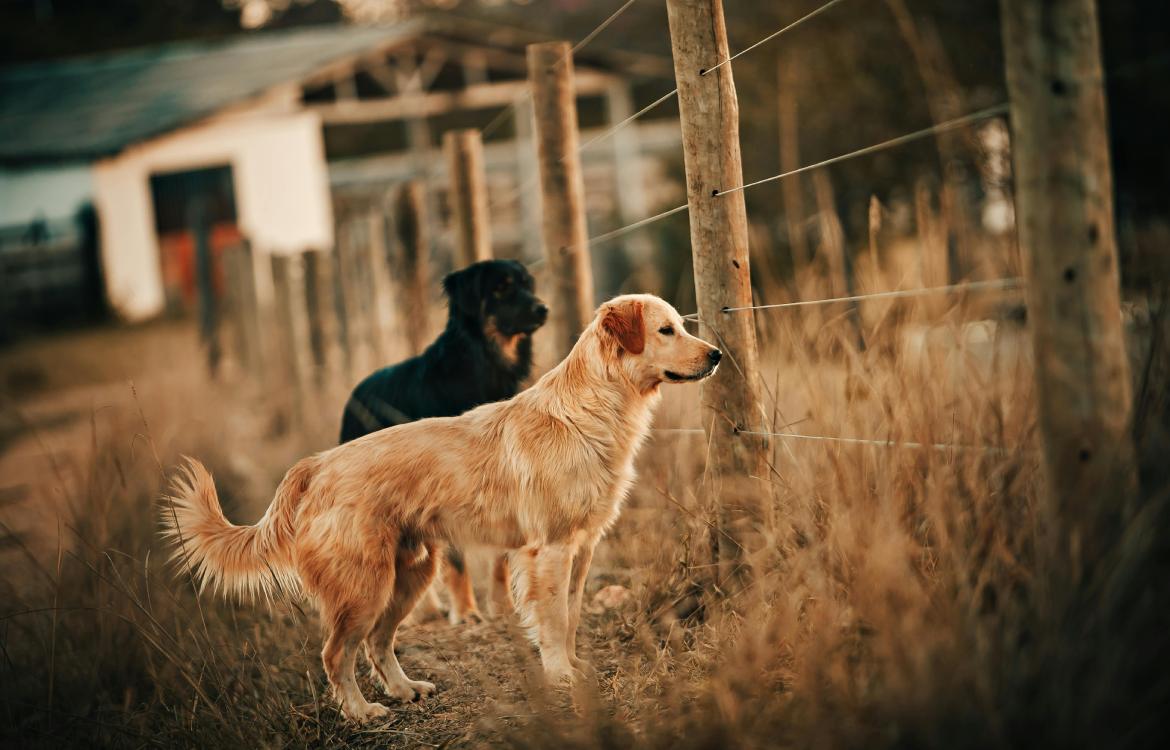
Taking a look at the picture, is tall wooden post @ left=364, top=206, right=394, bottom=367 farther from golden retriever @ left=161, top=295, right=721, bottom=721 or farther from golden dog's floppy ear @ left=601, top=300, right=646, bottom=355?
golden dog's floppy ear @ left=601, top=300, right=646, bottom=355

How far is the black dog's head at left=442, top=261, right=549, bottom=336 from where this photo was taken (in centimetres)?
466

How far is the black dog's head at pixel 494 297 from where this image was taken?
15.3ft

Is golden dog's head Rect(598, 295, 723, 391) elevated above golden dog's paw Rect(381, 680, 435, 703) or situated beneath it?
elevated above

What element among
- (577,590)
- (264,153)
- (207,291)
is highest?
(264,153)

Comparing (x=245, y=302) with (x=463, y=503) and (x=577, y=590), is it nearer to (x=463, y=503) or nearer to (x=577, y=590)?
(x=463, y=503)

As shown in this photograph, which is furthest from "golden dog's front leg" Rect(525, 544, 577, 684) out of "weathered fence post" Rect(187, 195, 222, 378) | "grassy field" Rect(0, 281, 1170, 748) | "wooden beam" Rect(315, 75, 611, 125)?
"wooden beam" Rect(315, 75, 611, 125)

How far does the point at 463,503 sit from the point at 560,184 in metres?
1.93

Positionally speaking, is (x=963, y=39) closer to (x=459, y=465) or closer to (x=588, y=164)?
(x=459, y=465)

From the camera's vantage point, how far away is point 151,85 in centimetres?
2361

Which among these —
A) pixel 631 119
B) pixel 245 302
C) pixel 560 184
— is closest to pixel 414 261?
pixel 560 184

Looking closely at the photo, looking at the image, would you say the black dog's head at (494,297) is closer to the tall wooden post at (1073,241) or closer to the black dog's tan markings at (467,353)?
the black dog's tan markings at (467,353)

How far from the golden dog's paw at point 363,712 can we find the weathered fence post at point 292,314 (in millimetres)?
5890

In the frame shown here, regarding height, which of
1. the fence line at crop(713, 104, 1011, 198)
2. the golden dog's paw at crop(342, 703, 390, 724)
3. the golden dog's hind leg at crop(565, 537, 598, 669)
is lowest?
the golden dog's paw at crop(342, 703, 390, 724)

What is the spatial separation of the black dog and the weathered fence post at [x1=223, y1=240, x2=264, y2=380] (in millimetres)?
5938
